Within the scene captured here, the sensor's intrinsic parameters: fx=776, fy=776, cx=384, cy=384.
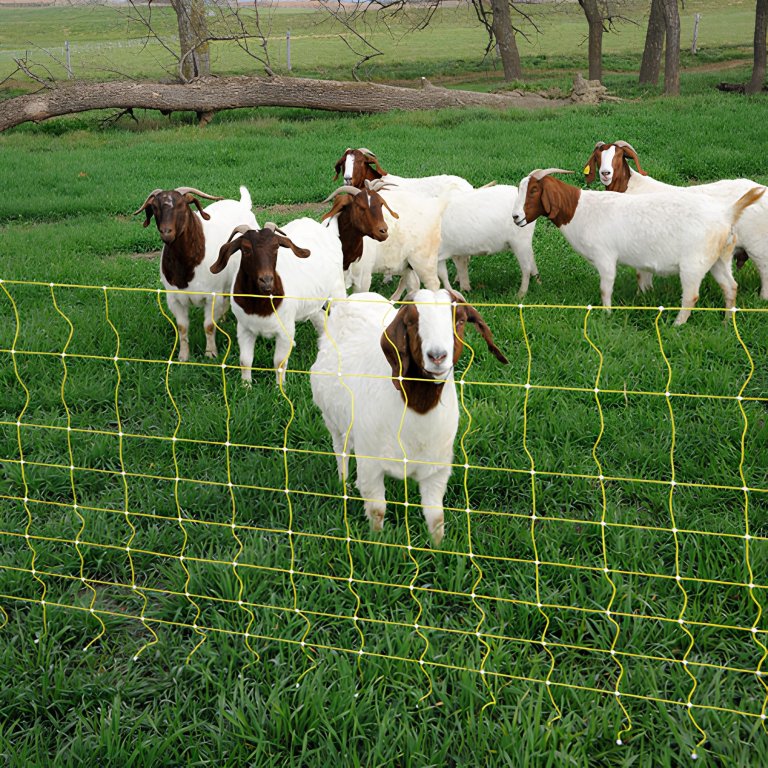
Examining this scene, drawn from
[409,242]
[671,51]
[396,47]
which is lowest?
[409,242]

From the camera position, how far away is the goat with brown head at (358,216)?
242 inches

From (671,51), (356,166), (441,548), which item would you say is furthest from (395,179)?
(671,51)

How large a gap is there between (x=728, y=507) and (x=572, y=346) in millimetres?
1948

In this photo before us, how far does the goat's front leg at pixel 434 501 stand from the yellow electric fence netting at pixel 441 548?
0.24 ft

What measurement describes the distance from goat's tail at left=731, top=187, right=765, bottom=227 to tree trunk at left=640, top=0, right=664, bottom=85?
58.7ft

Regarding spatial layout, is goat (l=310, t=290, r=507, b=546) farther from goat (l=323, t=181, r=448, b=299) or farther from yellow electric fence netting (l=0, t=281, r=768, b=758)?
goat (l=323, t=181, r=448, b=299)

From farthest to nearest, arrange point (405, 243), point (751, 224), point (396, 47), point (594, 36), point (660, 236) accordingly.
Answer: point (396, 47), point (594, 36), point (405, 243), point (751, 224), point (660, 236)

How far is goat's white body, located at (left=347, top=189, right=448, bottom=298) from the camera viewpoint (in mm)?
6809

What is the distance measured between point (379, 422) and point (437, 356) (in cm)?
60

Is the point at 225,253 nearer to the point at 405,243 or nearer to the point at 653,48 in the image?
the point at 405,243

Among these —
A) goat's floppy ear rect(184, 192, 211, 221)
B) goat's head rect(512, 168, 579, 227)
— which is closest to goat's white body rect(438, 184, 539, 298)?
goat's head rect(512, 168, 579, 227)

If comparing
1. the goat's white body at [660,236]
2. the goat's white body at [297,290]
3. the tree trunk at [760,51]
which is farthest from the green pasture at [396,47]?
the goat's white body at [660,236]

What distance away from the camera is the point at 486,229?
7.04 m

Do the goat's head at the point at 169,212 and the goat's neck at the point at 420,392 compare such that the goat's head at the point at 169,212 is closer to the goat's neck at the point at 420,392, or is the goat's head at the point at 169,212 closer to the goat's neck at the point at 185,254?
the goat's neck at the point at 185,254
